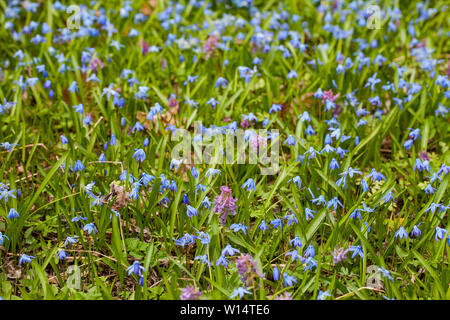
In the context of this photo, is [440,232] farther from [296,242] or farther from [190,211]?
[190,211]

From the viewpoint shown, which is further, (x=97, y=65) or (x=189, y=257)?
(x=97, y=65)

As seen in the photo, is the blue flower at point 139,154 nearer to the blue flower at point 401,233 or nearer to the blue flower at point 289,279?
the blue flower at point 289,279

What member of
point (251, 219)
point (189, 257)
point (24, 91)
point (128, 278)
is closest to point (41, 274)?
point (128, 278)

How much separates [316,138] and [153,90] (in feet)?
4.30

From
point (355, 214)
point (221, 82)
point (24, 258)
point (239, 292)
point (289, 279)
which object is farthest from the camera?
point (221, 82)

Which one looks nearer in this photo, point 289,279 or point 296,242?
point 289,279

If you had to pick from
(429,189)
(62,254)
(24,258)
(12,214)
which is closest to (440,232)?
(429,189)

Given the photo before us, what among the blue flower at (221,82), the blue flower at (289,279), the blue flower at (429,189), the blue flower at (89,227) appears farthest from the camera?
the blue flower at (221,82)

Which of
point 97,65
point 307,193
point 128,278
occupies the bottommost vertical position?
point 128,278

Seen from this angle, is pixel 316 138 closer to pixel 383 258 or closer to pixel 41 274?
pixel 383 258

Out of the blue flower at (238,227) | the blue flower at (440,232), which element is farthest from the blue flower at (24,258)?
the blue flower at (440,232)

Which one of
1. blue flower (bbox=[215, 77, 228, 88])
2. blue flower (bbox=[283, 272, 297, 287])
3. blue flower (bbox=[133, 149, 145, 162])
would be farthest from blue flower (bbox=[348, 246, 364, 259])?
blue flower (bbox=[215, 77, 228, 88])

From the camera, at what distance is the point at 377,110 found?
3879 mm

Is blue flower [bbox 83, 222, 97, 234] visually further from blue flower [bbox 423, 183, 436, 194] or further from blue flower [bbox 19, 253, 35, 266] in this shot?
blue flower [bbox 423, 183, 436, 194]
